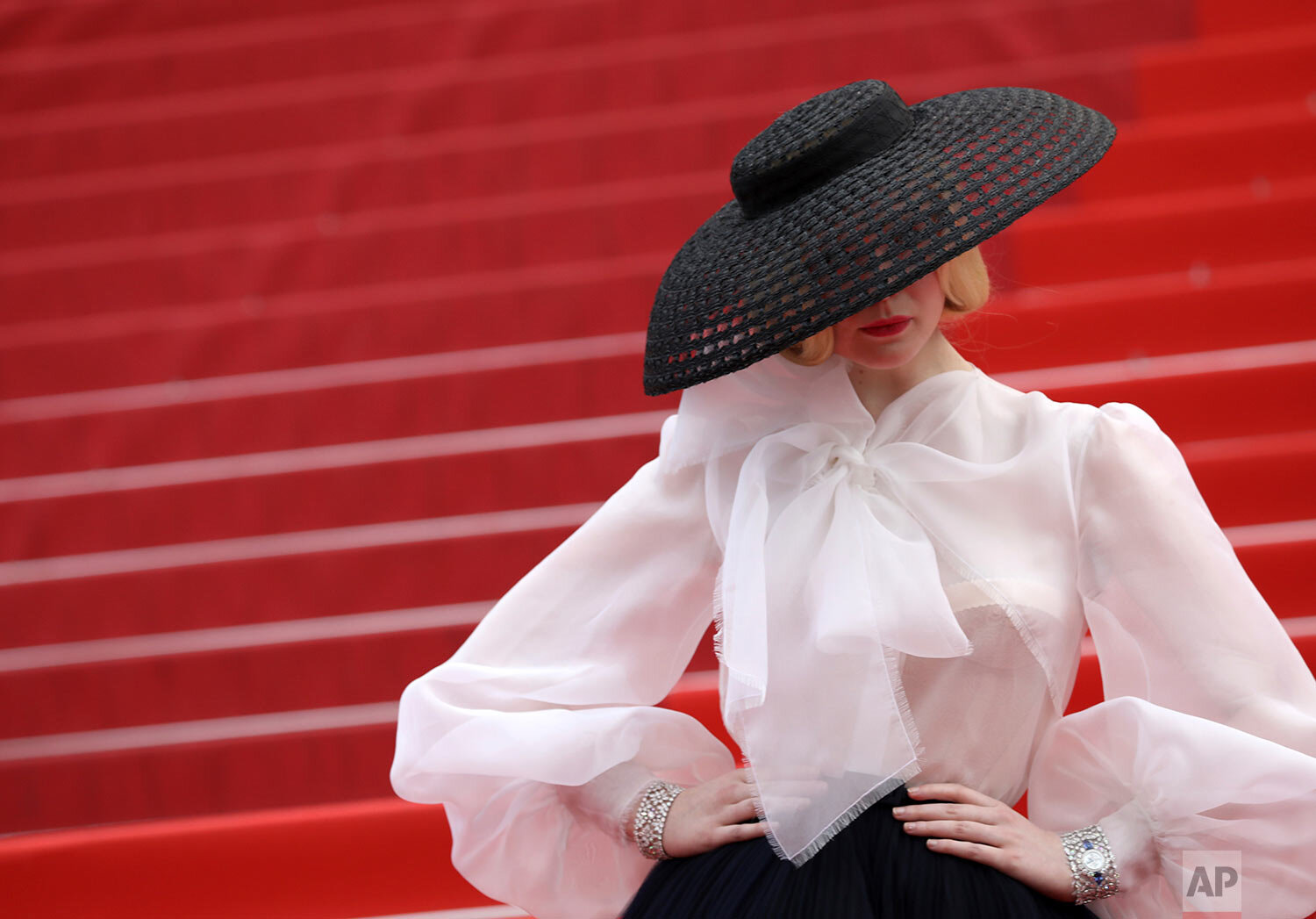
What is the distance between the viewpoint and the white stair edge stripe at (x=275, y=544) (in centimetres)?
236

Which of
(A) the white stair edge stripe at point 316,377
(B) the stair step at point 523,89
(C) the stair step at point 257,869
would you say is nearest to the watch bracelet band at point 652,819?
(C) the stair step at point 257,869

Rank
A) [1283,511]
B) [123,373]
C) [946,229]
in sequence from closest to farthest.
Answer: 1. [946,229]
2. [1283,511]
3. [123,373]

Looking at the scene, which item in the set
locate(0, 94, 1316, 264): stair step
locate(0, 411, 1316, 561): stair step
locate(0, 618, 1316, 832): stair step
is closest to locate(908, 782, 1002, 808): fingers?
locate(0, 618, 1316, 832): stair step

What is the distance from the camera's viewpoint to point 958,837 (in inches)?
37.6

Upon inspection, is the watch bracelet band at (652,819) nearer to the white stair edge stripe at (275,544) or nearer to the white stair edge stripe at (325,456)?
the white stair edge stripe at (275,544)

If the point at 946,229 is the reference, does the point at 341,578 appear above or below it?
below

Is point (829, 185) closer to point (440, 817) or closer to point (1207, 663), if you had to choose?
point (1207, 663)

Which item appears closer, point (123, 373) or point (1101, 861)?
point (1101, 861)

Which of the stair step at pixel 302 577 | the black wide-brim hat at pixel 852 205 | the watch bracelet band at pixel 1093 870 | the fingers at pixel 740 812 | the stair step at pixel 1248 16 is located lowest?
the watch bracelet band at pixel 1093 870

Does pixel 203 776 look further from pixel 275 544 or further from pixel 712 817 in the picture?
pixel 712 817

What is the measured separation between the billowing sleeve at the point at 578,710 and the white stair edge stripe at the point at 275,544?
1.18 m

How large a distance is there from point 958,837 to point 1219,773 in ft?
0.65

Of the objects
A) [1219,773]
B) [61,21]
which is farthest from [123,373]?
[1219,773]

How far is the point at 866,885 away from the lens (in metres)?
0.98
